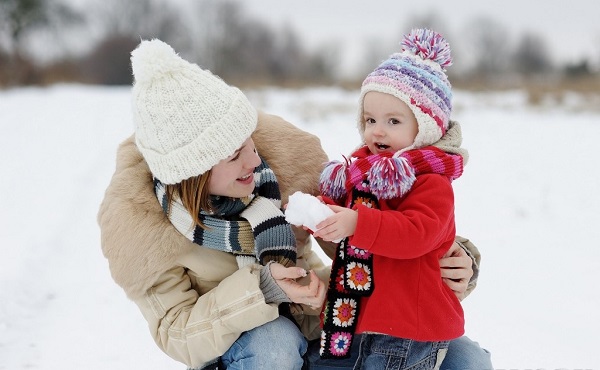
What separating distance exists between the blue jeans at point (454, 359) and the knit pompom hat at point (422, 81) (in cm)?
72

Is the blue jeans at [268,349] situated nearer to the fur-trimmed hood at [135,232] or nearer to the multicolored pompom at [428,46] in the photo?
the fur-trimmed hood at [135,232]

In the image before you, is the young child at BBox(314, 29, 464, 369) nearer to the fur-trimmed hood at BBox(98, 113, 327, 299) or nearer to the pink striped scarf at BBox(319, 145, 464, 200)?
the pink striped scarf at BBox(319, 145, 464, 200)

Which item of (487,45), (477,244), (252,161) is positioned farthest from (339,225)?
(487,45)

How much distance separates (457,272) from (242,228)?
69 centimetres

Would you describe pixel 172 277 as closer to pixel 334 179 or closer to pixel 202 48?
pixel 334 179

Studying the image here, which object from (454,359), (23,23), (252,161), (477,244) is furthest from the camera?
(23,23)

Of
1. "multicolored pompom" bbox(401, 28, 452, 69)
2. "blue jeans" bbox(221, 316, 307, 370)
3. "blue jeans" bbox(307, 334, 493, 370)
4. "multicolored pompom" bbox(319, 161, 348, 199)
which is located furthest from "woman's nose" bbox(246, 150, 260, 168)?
"blue jeans" bbox(307, 334, 493, 370)

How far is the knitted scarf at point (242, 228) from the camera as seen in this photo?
1831mm

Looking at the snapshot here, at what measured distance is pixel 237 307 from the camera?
1.75m

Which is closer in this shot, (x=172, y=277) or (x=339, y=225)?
(x=339, y=225)

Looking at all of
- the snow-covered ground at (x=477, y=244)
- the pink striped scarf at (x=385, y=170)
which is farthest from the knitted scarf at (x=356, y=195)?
the snow-covered ground at (x=477, y=244)

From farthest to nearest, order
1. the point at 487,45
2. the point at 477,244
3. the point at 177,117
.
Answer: the point at 487,45 → the point at 477,244 → the point at 177,117

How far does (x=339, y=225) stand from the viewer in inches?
63.8

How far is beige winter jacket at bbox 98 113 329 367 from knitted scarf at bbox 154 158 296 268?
5 centimetres
